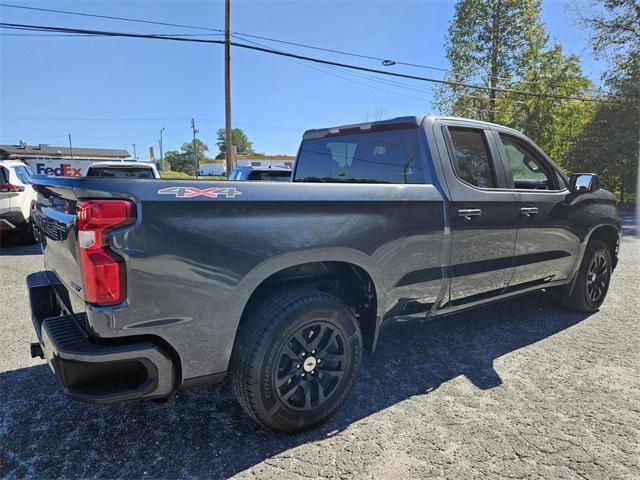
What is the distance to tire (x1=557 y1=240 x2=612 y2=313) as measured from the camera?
14.5 feet

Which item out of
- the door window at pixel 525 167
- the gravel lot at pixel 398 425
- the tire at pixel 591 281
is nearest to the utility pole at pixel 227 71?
the door window at pixel 525 167

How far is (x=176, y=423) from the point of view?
2502 mm

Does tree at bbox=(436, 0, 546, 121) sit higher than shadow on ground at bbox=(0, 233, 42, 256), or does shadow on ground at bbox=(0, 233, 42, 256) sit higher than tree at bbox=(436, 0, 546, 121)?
tree at bbox=(436, 0, 546, 121)

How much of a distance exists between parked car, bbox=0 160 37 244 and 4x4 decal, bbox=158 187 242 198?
7.21 meters

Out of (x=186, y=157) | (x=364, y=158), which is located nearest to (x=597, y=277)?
(x=364, y=158)

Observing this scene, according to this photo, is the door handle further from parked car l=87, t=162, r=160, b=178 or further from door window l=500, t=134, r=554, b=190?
parked car l=87, t=162, r=160, b=178

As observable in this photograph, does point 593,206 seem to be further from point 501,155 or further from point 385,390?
point 385,390

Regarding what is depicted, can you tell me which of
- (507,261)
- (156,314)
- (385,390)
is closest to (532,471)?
(385,390)

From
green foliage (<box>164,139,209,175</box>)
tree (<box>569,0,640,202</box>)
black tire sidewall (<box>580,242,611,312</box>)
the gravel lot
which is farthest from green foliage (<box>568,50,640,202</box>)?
green foliage (<box>164,139,209,175</box>)

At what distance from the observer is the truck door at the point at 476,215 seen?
303 cm

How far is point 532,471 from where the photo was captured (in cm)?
215

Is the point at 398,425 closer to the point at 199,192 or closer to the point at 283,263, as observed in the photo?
the point at 283,263

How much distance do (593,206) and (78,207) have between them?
4631mm

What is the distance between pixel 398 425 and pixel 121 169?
708cm
